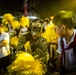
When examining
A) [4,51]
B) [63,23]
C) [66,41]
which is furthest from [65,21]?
[4,51]

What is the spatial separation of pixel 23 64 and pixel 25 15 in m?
0.57

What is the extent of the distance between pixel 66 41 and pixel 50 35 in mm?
271

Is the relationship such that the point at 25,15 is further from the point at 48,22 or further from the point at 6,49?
the point at 6,49

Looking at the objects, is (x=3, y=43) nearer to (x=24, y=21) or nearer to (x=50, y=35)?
(x=24, y=21)

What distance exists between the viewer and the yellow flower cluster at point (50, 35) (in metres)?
1.84

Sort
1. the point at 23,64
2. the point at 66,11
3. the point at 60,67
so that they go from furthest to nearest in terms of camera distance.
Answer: the point at 66,11, the point at 60,67, the point at 23,64

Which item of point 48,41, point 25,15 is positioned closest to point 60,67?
point 48,41

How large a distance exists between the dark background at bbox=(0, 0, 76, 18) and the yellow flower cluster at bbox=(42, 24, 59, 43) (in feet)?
0.42

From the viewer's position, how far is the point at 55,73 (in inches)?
71.9

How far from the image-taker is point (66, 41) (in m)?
1.63

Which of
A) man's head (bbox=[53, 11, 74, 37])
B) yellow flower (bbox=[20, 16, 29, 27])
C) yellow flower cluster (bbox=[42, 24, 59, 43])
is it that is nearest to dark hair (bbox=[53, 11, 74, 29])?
man's head (bbox=[53, 11, 74, 37])

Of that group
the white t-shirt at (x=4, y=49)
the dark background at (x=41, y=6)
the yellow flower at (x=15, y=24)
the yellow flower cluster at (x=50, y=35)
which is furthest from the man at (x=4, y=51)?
the yellow flower cluster at (x=50, y=35)

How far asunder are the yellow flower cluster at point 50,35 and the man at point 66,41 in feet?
0.41

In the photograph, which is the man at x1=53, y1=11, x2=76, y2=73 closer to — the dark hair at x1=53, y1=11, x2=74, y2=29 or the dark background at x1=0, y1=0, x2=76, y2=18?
the dark hair at x1=53, y1=11, x2=74, y2=29
